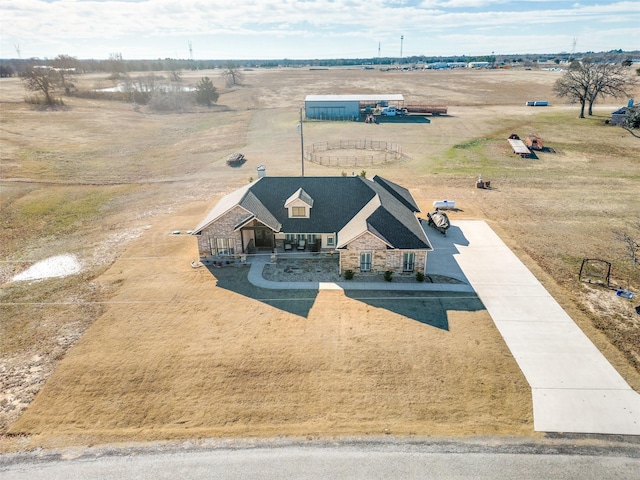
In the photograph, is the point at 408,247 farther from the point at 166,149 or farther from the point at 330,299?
the point at 166,149

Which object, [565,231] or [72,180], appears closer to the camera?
[565,231]

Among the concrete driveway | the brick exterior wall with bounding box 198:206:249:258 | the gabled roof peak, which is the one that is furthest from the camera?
the gabled roof peak

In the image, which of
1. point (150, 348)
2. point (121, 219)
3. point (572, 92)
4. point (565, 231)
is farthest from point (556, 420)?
point (572, 92)

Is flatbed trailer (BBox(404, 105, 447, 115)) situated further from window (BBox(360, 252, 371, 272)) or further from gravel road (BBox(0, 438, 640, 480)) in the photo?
gravel road (BBox(0, 438, 640, 480))

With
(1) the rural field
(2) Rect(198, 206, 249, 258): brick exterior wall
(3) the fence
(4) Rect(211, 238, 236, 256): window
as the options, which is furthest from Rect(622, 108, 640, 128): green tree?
(4) Rect(211, 238, 236, 256): window

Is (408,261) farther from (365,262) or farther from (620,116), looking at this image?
(620,116)

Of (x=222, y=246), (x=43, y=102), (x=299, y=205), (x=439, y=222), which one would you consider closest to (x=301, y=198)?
(x=299, y=205)
